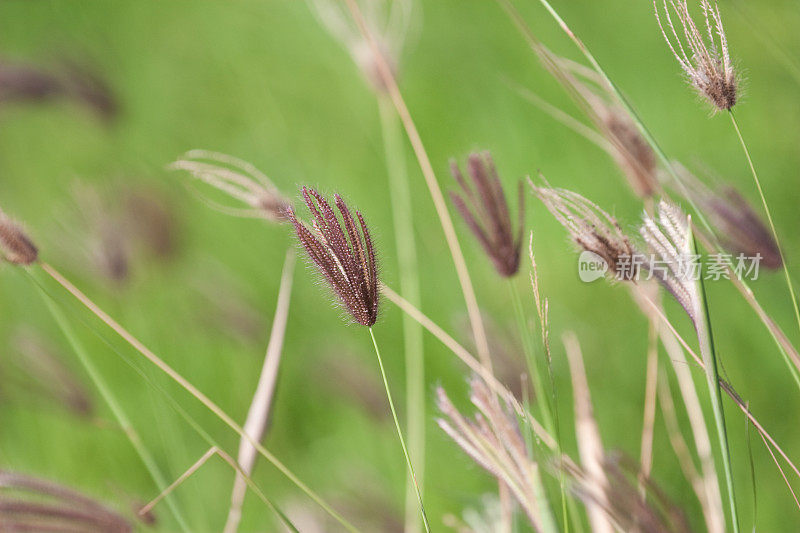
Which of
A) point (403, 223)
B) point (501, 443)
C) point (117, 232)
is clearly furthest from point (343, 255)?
point (403, 223)

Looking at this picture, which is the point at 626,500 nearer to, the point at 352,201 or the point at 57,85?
the point at 352,201

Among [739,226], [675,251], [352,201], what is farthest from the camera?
[352,201]

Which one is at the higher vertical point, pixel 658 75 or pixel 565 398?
pixel 658 75

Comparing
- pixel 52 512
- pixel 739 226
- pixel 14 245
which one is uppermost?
pixel 739 226

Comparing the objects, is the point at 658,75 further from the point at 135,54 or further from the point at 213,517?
the point at 135,54

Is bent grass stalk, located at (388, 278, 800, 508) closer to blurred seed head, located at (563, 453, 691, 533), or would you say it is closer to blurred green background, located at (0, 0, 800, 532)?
blurred seed head, located at (563, 453, 691, 533)

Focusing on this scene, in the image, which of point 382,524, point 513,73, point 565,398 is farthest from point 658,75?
point 382,524

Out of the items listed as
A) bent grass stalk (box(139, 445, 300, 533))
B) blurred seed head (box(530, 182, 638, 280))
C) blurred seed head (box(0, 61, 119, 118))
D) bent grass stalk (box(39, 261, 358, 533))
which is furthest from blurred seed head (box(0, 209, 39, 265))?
blurred seed head (box(0, 61, 119, 118))
